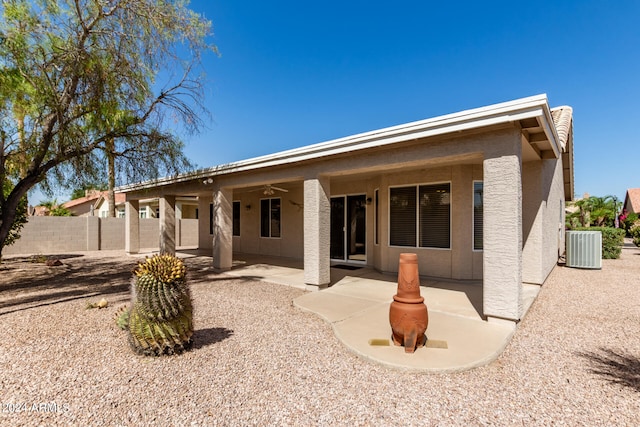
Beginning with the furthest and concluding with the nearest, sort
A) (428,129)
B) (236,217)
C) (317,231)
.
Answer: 1. (236,217)
2. (317,231)
3. (428,129)

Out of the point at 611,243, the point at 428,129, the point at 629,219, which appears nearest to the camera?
the point at 428,129

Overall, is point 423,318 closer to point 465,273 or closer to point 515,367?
point 515,367

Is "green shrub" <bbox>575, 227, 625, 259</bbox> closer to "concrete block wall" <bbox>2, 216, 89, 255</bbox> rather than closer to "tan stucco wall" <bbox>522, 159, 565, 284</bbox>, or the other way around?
"tan stucco wall" <bbox>522, 159, 565, 284</bbox>

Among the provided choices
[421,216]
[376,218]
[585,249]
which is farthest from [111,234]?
[585,249]

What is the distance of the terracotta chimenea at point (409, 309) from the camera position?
3.94 m

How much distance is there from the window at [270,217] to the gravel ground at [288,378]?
8069 millimetres

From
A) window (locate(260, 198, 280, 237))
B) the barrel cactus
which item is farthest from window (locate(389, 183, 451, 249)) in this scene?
the barrel cactus

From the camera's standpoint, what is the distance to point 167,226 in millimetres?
12641

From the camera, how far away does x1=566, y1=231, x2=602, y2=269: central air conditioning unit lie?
10.4m

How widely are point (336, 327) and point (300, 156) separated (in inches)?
161

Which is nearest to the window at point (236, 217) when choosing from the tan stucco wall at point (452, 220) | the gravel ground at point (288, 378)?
the tan stucco wall at point (452, 220)

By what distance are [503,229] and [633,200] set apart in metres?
42.5

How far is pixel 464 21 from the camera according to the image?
11.2m

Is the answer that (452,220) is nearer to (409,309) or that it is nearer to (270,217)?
(409,309)
